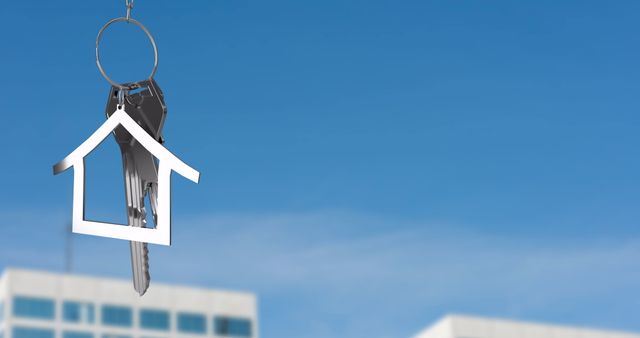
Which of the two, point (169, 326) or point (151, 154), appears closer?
point (151, 154)

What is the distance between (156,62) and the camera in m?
4.17

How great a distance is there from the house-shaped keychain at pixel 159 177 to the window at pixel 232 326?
55.9m

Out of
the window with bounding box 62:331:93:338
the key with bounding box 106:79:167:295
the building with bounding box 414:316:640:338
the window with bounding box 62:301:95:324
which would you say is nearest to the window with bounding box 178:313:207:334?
the window with bounding box 62:301:95:324

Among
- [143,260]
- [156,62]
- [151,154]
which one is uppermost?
[156,62]

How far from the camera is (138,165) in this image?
4.21 m

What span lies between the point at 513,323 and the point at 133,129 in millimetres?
55287

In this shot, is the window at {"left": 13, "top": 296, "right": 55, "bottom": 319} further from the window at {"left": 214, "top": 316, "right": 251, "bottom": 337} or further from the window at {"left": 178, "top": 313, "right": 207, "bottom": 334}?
the window at {"left": 214, "top": 316, "right": 251, "bottom": 337}

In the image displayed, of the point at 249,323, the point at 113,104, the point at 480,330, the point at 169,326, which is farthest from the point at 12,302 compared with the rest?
the point at 113,104

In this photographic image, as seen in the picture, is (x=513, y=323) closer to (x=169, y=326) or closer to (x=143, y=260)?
(x=169, y=326)

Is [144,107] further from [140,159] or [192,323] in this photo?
[192,323]

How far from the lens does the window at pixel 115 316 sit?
5688 cm

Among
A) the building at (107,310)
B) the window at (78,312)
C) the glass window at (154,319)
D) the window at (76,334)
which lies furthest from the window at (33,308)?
the glass window at (154,319)

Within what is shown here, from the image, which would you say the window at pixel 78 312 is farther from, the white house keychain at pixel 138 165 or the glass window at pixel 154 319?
the white house keychain at pixel 138 165

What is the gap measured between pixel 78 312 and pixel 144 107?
5392 cm
